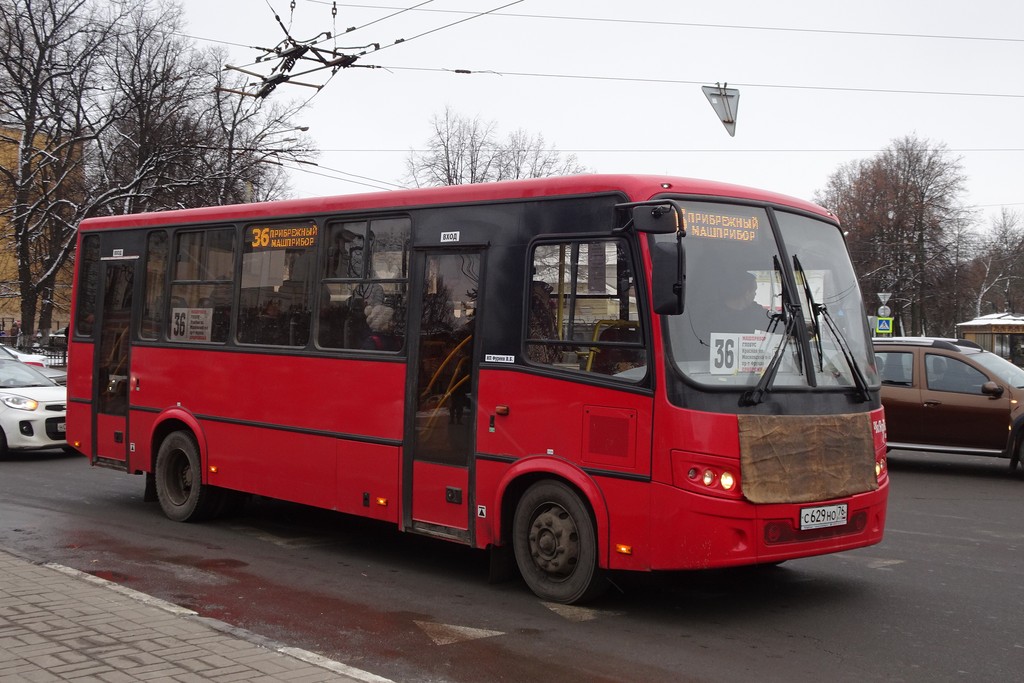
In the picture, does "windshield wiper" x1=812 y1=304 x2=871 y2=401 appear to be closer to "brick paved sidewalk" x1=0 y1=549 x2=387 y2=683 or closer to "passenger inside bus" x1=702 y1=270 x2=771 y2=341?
"passenger inside bus" x1=702 y1=270 x2=771 y2=341

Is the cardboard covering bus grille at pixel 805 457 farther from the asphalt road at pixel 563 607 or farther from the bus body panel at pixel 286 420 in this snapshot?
the bus body panel at pixel 286 420

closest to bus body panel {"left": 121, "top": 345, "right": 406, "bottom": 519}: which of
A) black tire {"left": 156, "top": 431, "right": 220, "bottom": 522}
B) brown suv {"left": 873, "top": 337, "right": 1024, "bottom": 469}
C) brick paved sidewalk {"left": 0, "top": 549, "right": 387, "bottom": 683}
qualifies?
black tire {"left": 156, "top": 431, "right": 220, "bottom": 522}

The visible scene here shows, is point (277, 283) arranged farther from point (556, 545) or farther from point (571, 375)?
point (556, 545)

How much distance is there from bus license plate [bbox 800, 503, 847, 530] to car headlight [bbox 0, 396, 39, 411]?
1310 centimetres

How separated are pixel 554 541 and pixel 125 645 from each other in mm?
2807

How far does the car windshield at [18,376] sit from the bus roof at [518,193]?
8277 mm

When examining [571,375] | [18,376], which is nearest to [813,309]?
[571,375]

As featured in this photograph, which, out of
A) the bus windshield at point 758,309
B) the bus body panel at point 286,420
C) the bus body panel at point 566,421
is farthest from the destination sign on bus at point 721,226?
the bus body panel at point 286,420

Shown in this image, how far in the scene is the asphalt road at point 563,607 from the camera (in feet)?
19.5

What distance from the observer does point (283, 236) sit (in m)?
9.89

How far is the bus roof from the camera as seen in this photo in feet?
23.2

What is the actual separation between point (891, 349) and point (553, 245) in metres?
10.0

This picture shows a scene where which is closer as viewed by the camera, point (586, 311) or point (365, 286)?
point (586, 311)

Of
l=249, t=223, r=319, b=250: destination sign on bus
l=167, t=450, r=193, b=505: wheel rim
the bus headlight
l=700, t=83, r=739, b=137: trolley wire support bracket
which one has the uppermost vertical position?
l=700, t=83, r=739, b=137: trolley wire support bracket
